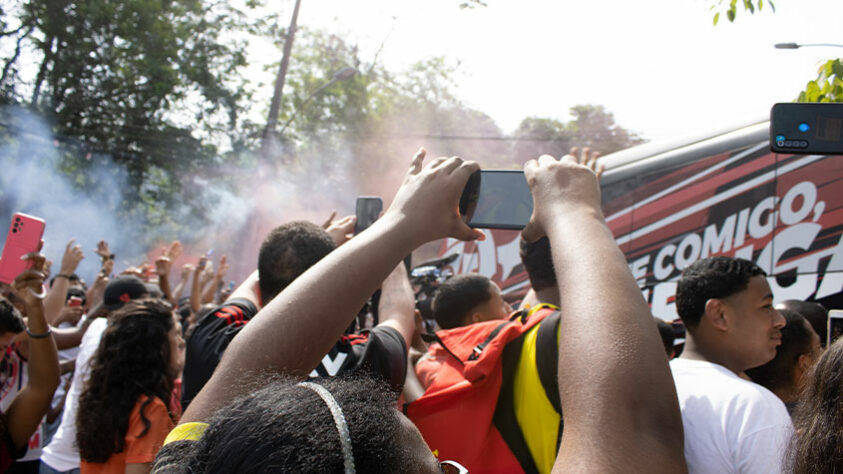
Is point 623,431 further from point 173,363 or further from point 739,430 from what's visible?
point 173,363

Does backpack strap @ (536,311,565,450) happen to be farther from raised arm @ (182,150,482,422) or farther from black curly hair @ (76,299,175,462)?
black curly hair @ (76,299,175,462)

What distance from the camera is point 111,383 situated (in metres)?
2.67

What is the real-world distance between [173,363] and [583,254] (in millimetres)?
2416

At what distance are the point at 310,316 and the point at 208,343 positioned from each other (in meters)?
0.92

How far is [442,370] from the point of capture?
2.02 metres

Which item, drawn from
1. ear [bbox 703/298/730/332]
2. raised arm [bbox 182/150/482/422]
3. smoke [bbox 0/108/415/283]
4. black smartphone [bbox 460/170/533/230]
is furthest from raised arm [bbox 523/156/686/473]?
smoke [bbox 0/108/415/283]

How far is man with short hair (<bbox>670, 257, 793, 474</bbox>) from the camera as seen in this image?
1773mm

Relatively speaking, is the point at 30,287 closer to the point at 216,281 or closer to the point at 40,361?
the point at 40,361

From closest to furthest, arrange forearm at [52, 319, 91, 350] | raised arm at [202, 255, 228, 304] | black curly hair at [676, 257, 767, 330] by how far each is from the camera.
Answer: black curly hair at [676, 257, 767, 330] < forearm at [52, 319, 91, 350] < raised arm at [202, 255, 228, 304]

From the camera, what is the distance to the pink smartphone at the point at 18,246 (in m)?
3.04

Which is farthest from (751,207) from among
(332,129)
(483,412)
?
(332,129)

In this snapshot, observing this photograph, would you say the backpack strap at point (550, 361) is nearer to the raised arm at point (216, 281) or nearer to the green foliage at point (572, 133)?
the raised arm at point (216, 281)

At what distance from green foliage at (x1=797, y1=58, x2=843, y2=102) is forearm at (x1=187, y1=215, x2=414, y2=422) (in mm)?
2059

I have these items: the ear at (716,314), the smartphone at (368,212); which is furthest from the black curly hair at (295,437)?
the ear at (716,314)
